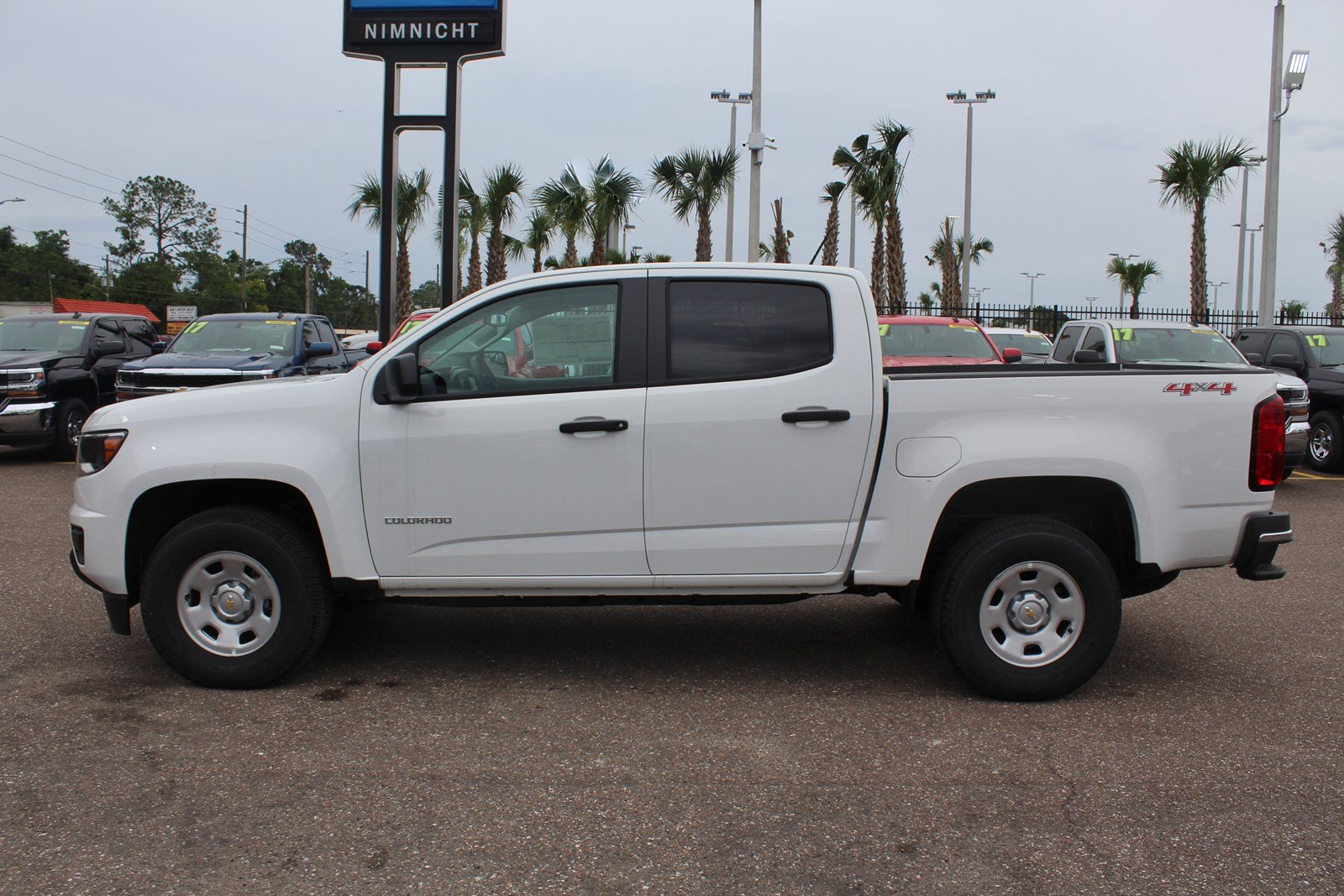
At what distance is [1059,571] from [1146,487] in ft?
1.68

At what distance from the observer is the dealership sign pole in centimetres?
1251

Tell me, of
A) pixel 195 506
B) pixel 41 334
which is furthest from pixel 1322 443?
pixel 41 334

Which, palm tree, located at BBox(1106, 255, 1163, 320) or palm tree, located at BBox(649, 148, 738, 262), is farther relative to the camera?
palm tree, located at BBox(1106, 255, 1163, 320)

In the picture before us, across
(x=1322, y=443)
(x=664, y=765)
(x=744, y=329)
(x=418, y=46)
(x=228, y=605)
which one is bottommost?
(x=664, y=765)

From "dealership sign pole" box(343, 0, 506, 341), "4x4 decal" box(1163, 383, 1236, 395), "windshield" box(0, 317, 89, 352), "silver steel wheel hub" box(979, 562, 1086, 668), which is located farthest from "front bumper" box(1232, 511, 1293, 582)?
"windshield" box(0, 317, 89, 352)

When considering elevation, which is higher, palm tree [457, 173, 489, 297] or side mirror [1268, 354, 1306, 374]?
palm tree [457, 173, 489, 297]

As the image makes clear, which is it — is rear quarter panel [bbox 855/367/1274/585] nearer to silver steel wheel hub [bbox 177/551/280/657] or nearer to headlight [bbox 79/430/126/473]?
silver steel wheel hub [bbox 177/551/280/657]

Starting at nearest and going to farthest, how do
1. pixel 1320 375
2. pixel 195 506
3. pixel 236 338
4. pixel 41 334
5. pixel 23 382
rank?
pixel 195 506, pixel 23 382, pixel 1320 375, pixel 236 338, pixel 41 334

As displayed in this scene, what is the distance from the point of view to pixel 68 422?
45.2 feet

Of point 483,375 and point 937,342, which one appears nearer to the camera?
point 483,375

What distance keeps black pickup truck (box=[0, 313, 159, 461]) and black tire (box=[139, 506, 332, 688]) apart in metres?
9.90

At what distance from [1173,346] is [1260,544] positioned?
8355 mm

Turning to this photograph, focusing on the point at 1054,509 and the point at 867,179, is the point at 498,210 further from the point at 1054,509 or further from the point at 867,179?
the point at 1054,509

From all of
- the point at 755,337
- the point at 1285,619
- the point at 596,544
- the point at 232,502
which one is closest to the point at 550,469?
the point at 596,544
